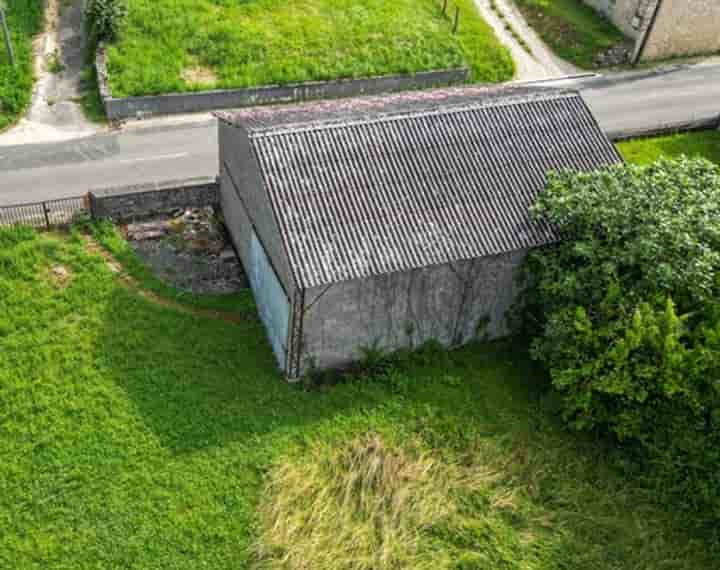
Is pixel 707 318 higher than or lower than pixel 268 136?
lower

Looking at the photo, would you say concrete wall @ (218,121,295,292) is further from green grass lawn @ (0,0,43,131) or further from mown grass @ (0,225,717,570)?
green grass lawn @ (0,0,43,131)

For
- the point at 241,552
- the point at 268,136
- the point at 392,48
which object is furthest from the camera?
the point at 392,48

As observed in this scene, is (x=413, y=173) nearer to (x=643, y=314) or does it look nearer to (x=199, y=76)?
(x=643, y=314)

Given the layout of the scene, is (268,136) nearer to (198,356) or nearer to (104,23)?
(198,356)

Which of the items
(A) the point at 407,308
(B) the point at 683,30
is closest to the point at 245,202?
(A) the point at 407,308

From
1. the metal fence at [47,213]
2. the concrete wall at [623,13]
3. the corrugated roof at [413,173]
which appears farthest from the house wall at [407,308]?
the concrete wall at [623,13]

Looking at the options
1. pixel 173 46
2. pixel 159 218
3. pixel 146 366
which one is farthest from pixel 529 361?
pixel 173 46
